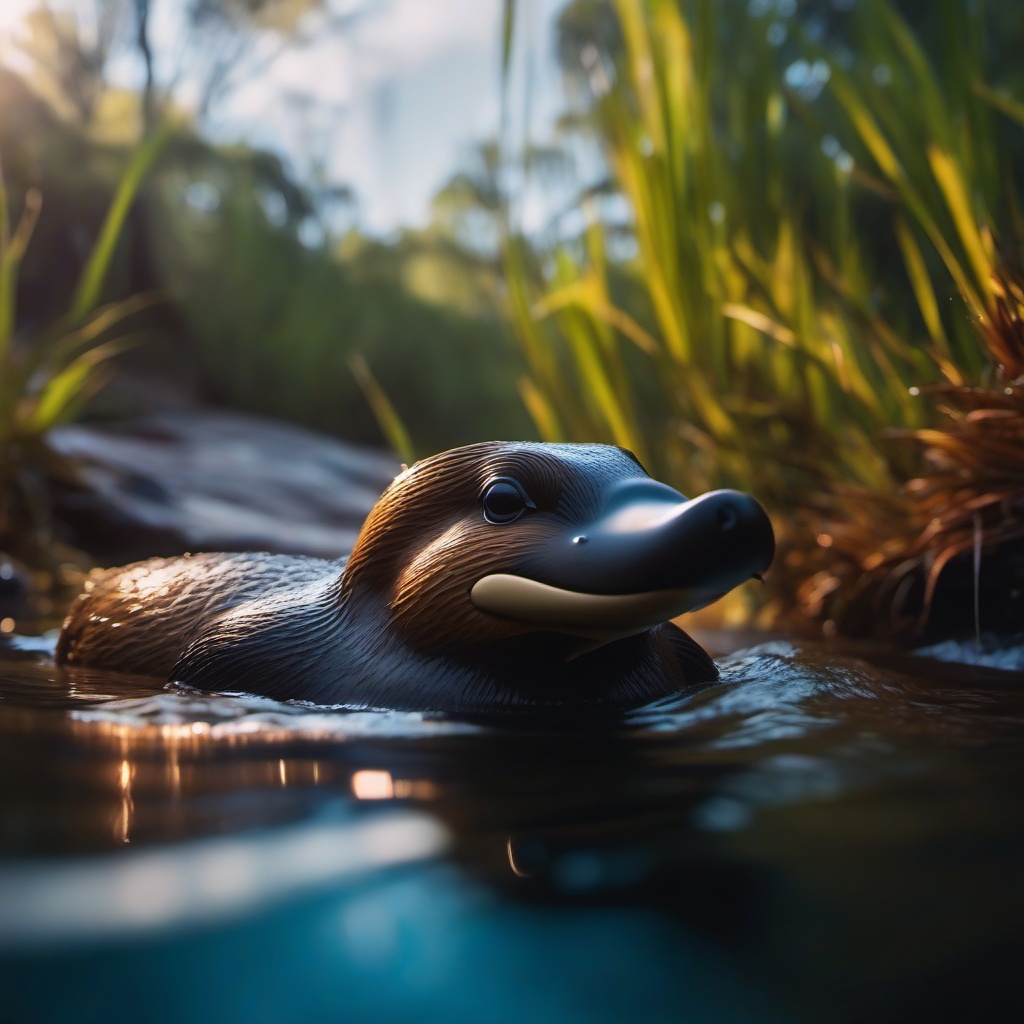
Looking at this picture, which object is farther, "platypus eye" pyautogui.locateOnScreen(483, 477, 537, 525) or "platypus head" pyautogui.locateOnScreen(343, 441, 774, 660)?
"platypus eye" pyautogui.locateOnScreen(483, 477, 537, 525)

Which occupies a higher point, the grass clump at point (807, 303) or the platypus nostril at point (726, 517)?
the grass clump at point (807, 303)

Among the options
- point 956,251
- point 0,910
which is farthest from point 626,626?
point 956,251

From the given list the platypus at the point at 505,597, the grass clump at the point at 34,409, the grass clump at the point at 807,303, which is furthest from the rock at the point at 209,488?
the platypus at the point at 505,597

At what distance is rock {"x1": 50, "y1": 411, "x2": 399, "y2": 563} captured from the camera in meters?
4.75

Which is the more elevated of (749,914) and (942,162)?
(942,162)

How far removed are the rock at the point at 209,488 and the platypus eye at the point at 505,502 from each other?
9.76 feet

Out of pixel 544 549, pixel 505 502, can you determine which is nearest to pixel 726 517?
pixel 544 549

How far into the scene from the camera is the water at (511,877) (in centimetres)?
77

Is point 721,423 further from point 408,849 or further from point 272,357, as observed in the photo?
point 272,357

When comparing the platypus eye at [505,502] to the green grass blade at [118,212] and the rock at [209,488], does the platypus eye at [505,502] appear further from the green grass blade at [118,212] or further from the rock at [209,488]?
the rock at [209,488]

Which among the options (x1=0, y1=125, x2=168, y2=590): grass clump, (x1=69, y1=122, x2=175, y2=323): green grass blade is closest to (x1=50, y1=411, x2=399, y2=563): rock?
(x1=0, y1=125, x2=168, y2=590): grass clump

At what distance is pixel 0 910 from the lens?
827 mm

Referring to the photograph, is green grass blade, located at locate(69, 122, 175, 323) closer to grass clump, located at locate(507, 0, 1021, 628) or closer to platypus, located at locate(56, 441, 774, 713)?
grass clump, located at locate(507, 0, 1021, 628)

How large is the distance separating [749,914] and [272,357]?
1143 centimetres
